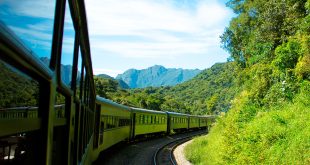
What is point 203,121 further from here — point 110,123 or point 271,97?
point 110,123

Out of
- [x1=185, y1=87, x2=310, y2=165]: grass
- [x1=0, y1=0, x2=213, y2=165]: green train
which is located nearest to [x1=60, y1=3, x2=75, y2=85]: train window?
[x1=0, y1=0, x2=213, y2=165]: green train

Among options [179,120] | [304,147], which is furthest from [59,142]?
[179,120]

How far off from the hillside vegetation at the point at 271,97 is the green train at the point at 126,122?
4.19m

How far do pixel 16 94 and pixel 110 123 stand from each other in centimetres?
1625

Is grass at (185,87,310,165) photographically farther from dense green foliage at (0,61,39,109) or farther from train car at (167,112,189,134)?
train car at (167,112,189,134)

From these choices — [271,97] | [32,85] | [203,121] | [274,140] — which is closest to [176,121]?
[203,121]

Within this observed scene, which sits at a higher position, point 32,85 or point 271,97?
point 271,97

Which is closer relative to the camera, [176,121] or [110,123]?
[110,123]

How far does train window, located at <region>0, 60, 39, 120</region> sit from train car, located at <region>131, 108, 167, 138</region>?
24.1 m

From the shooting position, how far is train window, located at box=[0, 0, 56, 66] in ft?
4.45

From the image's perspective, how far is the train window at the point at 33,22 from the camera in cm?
136

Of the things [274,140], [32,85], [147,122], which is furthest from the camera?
[147,122]

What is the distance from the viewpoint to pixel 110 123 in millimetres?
17656

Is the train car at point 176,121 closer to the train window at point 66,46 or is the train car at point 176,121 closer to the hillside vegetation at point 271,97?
the hillside vegetation at point 271,97
